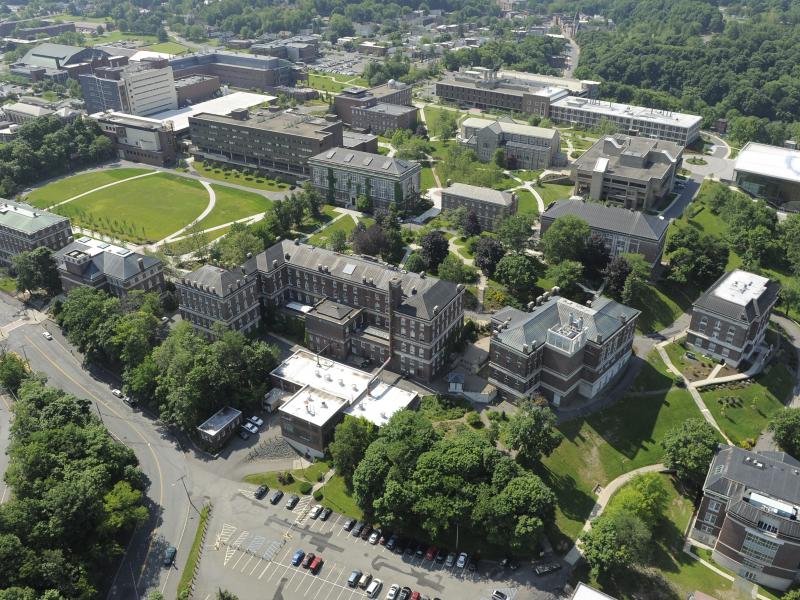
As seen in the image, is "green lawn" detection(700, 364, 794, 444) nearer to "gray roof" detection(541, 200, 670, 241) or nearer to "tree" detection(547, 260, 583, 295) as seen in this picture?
"tree" detection(547, 260, 583, 295)

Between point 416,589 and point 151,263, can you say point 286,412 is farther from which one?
point 151,263

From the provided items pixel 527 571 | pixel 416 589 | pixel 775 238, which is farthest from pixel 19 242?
pixel 775 238

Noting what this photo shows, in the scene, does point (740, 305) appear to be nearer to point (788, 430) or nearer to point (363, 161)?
point (788, 430)

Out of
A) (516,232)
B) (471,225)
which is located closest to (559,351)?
(516,232)

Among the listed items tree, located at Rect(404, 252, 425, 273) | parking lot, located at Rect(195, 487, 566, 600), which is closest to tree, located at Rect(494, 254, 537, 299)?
tree, located at Rect(404, 252, 425, 273)

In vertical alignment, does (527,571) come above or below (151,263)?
below
